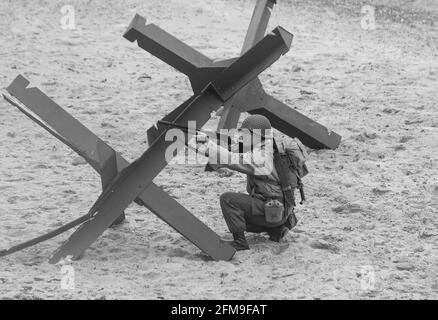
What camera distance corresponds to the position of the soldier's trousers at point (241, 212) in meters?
6.96

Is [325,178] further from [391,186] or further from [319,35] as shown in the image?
[319,35]

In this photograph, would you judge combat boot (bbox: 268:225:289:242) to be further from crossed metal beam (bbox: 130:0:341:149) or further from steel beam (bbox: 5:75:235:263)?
crossed metal beam (bbox: 130:0:341:149)

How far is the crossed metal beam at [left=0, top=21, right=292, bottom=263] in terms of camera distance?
662 centimetres

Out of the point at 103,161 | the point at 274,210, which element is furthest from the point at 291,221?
the point at 103,161

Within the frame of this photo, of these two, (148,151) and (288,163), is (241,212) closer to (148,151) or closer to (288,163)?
(288,163)

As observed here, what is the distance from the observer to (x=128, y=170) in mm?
6777

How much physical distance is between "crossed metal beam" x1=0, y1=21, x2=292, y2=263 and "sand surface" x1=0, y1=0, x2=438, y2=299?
180mm

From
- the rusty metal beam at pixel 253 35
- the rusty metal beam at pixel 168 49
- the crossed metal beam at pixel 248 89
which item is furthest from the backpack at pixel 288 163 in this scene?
the rusty metal beam at pixel 253 35

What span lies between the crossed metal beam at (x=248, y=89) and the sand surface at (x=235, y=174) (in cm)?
25

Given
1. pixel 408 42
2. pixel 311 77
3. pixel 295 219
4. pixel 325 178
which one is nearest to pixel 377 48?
pixel 408 42

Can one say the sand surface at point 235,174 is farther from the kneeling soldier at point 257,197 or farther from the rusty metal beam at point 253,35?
the rusty metal beam at point 253,35

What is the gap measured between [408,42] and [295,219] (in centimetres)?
591

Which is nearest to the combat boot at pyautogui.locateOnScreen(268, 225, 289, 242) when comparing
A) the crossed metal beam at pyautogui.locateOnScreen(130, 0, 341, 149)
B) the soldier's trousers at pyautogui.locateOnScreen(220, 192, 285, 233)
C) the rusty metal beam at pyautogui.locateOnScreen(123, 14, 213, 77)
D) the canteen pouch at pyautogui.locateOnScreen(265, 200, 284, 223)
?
the soldier's trousers at pyautogui.locateOnScreen(220, 192, 285, 233)

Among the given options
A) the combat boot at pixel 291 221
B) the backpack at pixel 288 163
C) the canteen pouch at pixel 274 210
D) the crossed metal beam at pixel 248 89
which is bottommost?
the canteen pouch at pixel 274 210
